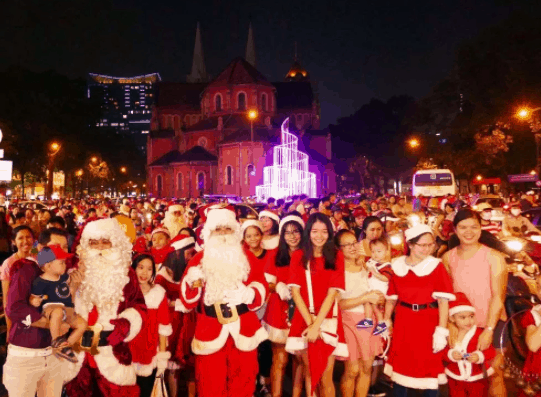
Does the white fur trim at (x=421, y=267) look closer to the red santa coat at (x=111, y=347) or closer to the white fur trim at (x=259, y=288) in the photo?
the white fur trim at (x=259, y=288)

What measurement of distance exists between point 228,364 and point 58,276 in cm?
163

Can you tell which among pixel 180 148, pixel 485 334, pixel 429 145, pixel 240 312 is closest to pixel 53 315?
pixel 240 312

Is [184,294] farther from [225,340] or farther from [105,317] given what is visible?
[105,317]

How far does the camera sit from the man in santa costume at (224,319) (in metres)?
4.34

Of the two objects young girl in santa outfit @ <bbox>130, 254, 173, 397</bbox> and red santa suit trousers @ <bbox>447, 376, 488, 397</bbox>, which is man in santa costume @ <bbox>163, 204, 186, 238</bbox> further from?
red santa suit trousers @ <bbox>447, 376, 488, 397</bbox>

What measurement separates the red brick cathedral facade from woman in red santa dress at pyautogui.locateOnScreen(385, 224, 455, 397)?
4350 cm

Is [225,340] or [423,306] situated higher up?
[423,306]

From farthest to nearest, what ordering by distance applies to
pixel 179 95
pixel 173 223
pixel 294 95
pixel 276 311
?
pixel 179 95, pixel 294 95, pixel 173 223, pixel 276 311

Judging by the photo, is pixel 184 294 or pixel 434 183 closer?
pixel 184 294

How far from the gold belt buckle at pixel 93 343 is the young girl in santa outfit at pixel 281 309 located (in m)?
1.81

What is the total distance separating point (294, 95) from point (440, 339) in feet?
203

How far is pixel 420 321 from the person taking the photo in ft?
14.3

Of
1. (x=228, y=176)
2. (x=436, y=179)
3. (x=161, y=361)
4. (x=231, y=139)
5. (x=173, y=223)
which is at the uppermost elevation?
(x=231, y=139)

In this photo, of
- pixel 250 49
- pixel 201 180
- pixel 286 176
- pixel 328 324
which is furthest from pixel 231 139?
pixel 328 324
